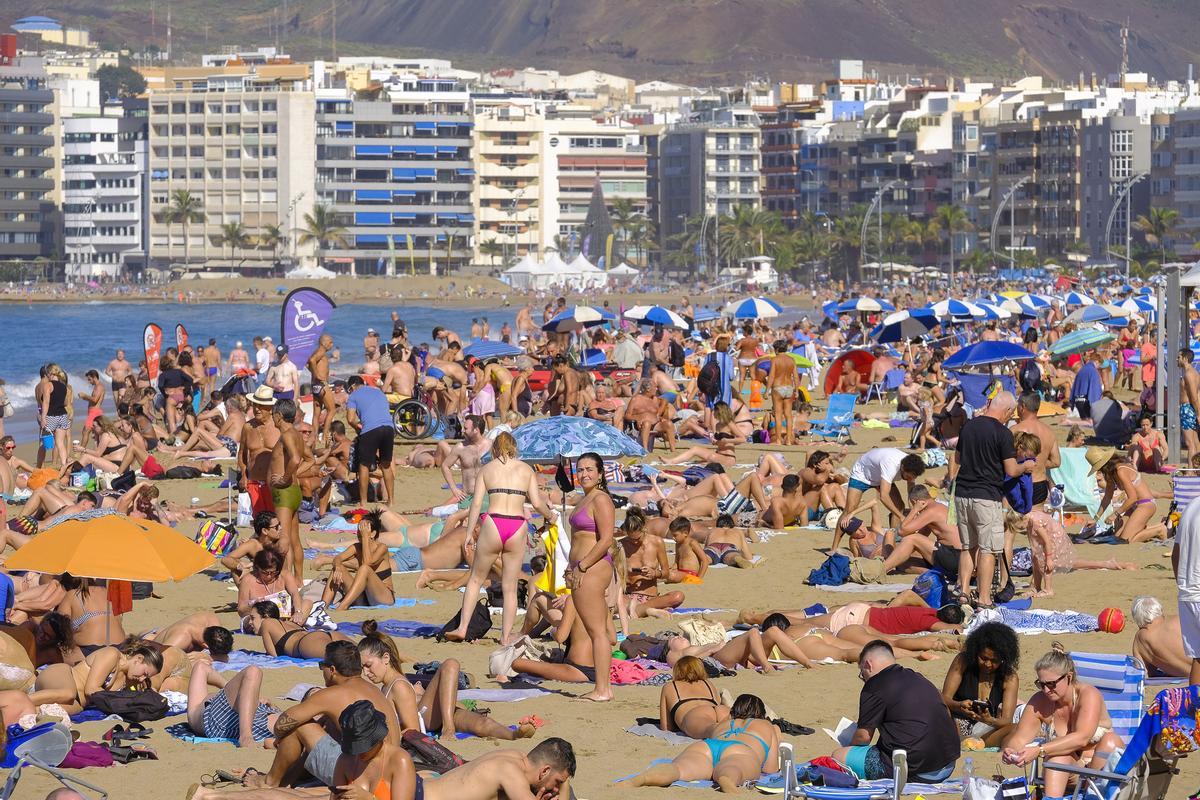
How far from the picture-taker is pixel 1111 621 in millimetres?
9648

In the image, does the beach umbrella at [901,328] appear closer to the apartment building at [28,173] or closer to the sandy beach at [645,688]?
the sandy beach at [645,688]

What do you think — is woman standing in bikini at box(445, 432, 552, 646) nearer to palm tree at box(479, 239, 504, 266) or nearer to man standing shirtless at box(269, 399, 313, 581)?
man standing shirtless at box(269, 399, 313, 581)

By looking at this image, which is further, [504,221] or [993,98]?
[504,221]

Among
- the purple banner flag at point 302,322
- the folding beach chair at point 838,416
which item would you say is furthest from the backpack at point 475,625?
the folding beach chair at point 838,416

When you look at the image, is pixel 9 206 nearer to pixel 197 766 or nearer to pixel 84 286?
pixel 84 286

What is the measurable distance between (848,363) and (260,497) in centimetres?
1431

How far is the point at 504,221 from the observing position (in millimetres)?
124438

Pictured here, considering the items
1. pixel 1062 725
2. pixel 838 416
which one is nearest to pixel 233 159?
pixel 838 416

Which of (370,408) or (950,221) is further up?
(950,221)

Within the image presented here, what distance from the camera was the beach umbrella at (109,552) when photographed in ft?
28.1

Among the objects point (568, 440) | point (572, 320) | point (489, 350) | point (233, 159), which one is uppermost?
point (233, 159)

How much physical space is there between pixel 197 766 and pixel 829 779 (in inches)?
103

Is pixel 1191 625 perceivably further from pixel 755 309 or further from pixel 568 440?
pixel 755 309

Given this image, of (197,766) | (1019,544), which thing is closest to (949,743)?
(197,766)
